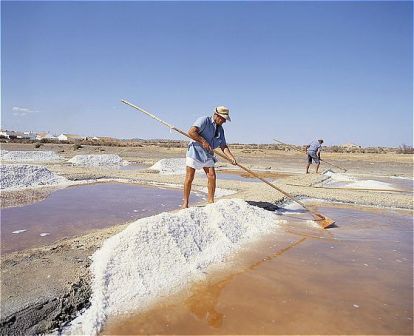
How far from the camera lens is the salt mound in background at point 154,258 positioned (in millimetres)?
2125

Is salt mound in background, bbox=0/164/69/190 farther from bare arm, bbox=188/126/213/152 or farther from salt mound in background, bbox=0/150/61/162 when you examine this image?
salt mound in background, bbox=0/150/61/162

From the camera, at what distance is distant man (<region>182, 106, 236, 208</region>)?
4.20m

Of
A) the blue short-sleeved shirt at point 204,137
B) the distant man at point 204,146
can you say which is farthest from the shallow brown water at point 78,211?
the blue short-sleeved shirt at point 204,137

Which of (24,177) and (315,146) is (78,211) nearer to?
(24,177)

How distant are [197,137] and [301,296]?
2.26 metres

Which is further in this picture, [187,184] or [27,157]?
[27,157]

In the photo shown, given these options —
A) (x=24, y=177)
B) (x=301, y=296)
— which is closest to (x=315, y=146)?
(x=24, y=177)

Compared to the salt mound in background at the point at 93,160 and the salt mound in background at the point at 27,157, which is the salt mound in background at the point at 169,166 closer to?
the salt mound in background at the point at 93,160

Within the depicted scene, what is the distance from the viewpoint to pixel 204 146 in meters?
4.19

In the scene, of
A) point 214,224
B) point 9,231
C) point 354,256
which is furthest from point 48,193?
point 354,256

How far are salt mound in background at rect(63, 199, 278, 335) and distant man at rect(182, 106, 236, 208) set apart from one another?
71cm

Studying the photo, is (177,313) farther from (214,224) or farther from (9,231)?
(9,231)

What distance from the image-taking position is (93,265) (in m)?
2.50

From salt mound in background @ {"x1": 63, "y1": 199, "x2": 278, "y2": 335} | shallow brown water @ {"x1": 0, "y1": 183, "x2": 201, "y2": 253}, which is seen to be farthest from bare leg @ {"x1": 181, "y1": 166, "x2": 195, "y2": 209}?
shallow brown water @ {"x1": 0, "y1": 183, "x2": 201, "y2": 253}
